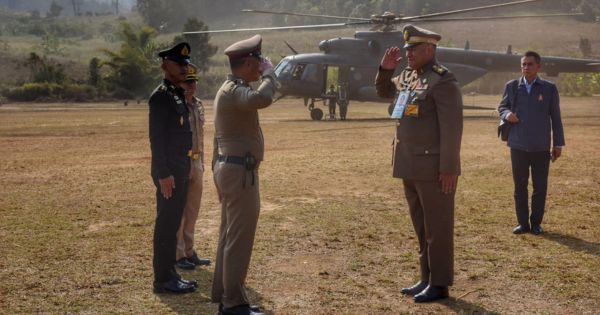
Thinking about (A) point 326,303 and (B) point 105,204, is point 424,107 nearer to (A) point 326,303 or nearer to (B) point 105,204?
(A) point 326,303

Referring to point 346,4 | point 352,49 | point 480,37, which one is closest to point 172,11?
point 346,4

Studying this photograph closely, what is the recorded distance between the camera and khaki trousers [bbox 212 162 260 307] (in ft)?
16.1

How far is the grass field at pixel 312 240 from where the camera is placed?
5.61 m

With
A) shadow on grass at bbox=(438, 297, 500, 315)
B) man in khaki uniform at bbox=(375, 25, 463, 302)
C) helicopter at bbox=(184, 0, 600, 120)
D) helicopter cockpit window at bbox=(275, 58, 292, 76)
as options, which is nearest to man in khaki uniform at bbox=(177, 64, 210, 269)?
man in khaki uniform at bbox=(375, 25, 463, 302)

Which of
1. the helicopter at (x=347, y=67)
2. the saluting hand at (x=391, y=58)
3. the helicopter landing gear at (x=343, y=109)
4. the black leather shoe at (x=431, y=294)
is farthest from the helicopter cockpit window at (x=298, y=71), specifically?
the black leather shoe at (x=431, y=294)

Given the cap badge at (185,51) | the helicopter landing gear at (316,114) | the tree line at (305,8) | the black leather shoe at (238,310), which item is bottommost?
the helicopter landing gear at (316,114)

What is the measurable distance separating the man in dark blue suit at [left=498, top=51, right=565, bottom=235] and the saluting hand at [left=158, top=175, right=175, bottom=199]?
13.8 feet

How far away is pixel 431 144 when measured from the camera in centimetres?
550

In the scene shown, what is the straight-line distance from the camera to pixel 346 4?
147000 millimetres

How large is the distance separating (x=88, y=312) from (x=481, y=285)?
3.21 m

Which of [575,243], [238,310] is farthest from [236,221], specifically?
[575,243]

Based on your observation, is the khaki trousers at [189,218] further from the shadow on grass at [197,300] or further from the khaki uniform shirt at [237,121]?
the khaki uniform shirt at [237,121]

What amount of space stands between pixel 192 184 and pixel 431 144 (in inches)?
89.9

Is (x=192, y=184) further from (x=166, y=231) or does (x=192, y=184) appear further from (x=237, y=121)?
(x=237, y=121)
